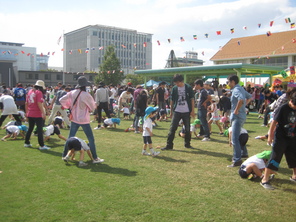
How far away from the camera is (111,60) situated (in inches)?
2162

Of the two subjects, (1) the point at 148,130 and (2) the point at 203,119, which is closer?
(1) the point at 148,130

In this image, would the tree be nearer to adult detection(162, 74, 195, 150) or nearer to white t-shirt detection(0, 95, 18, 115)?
white t-shirt detection(0, 95, 18, 115)

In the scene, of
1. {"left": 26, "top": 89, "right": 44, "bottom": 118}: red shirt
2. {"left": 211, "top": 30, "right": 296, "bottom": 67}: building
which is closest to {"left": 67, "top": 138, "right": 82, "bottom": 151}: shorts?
{"left": 26, "top": 89, "right": 44, "bottom": 118}: red shirt

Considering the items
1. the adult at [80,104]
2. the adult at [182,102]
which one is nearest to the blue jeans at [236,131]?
the adult at [182,102]

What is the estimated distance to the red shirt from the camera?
7535 mm

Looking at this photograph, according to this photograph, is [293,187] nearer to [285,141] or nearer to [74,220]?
[285,141]

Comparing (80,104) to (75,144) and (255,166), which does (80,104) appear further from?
(255,166)

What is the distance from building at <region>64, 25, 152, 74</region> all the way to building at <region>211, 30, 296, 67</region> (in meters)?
38.4

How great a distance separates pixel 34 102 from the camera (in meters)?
7.55

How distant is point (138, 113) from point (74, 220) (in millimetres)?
6830

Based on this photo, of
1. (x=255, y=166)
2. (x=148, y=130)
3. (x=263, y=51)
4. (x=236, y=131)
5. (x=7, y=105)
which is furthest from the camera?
(x=263, y=51)

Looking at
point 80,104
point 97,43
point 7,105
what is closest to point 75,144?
point 80,104

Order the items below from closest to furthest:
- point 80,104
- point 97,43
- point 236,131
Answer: point 236,131
point 80,104
point 97,43

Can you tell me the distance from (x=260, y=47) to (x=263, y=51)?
60.3 inches
